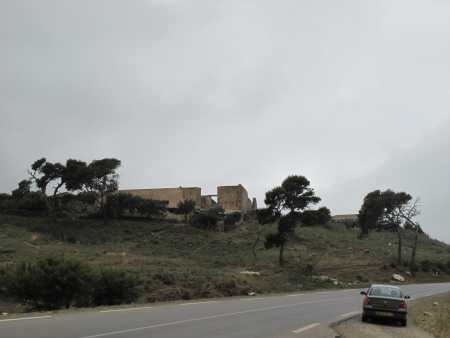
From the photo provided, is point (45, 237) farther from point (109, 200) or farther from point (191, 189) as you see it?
point (191, 189)

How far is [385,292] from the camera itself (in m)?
19.4

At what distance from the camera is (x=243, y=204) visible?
97312 mm

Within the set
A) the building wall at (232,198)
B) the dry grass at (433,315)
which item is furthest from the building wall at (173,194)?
the dry grass at (433,315)

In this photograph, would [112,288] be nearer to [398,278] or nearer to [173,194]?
[398,278]

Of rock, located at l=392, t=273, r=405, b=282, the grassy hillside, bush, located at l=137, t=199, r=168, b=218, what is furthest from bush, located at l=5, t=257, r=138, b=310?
bush, located at l=137, t=199, r=168, b=218

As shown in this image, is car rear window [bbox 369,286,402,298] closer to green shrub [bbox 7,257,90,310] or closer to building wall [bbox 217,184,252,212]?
green shrub [bbox 7,257,90,310]

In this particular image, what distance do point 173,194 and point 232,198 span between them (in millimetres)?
10822

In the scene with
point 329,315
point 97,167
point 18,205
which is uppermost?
point 97,167

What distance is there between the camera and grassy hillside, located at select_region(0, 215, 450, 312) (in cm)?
3550

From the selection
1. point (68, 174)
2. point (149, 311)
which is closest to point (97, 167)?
point (68, 174)

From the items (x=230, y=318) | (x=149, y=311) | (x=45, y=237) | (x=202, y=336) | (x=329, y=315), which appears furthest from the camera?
(x=45, y=237)

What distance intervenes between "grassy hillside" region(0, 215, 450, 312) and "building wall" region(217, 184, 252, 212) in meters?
11.1

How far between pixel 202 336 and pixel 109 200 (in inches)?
2795

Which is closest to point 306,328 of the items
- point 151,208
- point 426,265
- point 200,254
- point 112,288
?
point 112,288
